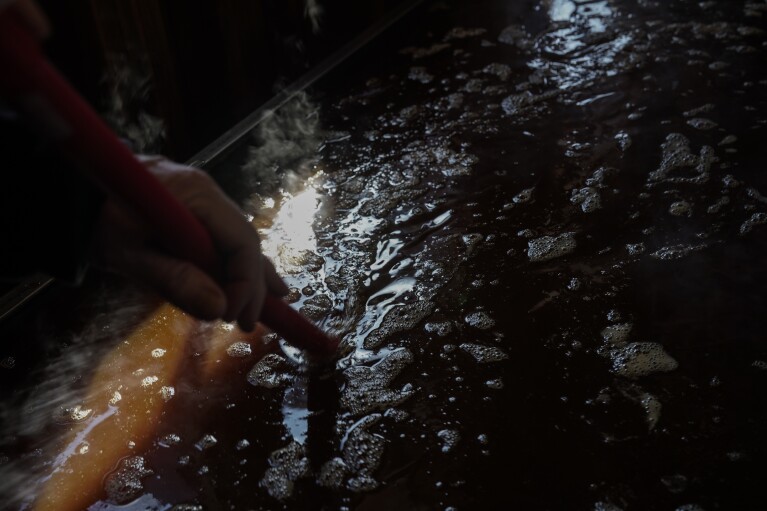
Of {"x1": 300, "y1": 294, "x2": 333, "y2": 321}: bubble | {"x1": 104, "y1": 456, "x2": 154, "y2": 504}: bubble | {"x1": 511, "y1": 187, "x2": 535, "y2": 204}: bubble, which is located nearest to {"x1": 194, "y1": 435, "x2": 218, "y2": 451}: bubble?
{"x1": 104, "y1": 456, "x2": 154, "y2": 504}: bubble

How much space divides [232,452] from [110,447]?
0.32 meters

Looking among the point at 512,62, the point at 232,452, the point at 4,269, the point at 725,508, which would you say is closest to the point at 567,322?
the point at 725,508

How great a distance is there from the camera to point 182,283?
128 centimetres

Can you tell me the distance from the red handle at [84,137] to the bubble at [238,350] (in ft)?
Answer: 2.17

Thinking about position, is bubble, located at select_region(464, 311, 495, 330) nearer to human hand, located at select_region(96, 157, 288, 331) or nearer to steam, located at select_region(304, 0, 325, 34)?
human hand, located at select_region(96, 157, 288, 331)

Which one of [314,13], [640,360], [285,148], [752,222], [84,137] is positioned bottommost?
[752,222]

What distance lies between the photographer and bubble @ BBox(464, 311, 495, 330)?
187cm

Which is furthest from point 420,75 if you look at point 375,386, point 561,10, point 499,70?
point 375,386

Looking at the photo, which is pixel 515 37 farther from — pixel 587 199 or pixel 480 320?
pixel 480 320

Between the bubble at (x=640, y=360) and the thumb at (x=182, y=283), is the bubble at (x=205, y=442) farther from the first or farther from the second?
the bubble at (x=640, y=360)

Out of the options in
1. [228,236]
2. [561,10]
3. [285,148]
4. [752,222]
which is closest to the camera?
[228,236]

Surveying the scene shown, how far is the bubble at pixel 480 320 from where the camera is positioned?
6.12ft

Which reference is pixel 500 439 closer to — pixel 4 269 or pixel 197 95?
pixel 4 269

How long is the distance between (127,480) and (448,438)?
80 cm
